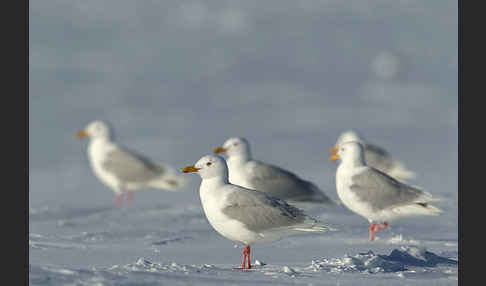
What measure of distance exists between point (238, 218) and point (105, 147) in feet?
28.5

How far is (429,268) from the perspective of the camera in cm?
689

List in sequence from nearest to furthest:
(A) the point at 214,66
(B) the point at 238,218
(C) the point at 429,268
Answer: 1. (C) the point at 429,268
2. (B) the point at 238,218
3. (A) the point at 214,66

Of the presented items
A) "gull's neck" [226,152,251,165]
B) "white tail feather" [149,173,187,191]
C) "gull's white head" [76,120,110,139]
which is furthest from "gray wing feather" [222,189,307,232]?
"gull's white head" [76,120,110,139]

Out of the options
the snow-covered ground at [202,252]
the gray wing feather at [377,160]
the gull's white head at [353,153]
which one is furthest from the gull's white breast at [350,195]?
the gray wing feather at [377,160]

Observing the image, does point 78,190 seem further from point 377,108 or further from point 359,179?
point 377,108

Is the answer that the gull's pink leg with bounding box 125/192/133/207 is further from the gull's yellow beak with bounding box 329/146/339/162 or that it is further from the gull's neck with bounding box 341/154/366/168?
the gull's neck with bounding box 341/154/366/168

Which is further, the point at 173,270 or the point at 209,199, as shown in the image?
the point at 209,199

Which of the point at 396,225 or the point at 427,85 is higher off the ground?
the point at 427,85

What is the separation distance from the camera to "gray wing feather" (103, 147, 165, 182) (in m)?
15.2

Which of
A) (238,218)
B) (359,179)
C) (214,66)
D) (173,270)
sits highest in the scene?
(214,66)

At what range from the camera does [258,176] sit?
10.5 metres

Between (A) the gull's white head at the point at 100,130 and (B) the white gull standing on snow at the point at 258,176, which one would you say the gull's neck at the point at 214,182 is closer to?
(B) the white gull standing on snow at the point at 258,176

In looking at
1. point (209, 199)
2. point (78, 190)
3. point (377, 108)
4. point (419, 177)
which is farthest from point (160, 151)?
point (209, 199)

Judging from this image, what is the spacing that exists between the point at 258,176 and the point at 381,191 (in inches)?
70.1
